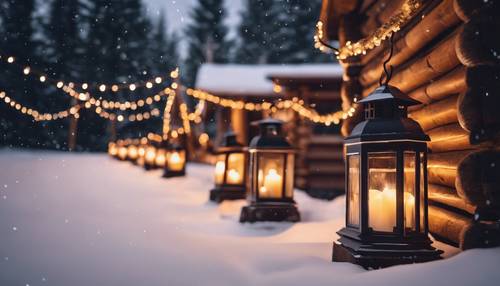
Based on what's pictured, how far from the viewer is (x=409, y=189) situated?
4.30 m

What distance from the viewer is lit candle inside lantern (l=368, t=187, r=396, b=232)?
13.9ft

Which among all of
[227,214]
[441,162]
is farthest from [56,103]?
[441,162]

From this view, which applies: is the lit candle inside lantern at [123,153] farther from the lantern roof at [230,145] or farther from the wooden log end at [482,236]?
the wooden log end at [482,236]

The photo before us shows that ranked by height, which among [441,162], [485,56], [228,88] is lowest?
[441,162]

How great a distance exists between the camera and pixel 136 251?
533 centimetres

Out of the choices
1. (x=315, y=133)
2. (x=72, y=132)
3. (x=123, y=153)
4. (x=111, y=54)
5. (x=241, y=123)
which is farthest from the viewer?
(x=111, y=54)

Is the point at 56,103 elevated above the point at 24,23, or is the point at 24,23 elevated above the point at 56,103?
the point at 24,23

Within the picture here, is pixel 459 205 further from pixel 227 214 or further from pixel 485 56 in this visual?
pixel 227 214

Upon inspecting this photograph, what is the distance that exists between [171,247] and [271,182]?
242 cm

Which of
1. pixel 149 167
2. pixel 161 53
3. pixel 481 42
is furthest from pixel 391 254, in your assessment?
pixel 161 53

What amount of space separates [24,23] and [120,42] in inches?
231

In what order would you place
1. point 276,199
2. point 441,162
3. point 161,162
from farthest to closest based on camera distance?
1. point 161,162
2. point 276,199
3. point 441,162

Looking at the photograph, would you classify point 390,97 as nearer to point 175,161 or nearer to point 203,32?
point 175,161

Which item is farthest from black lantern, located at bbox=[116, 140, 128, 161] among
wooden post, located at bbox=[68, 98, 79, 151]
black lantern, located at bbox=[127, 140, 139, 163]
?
wooden post, located at bbox=[68, 98, 79, 151]
